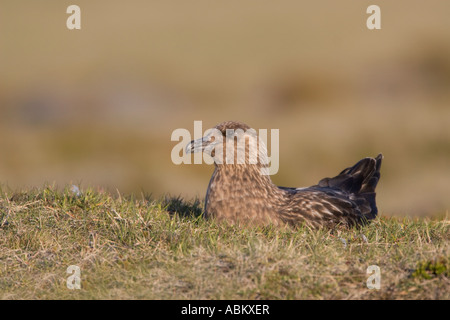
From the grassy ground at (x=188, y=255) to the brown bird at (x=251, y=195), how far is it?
12.6 inches

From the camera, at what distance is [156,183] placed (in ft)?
55.4

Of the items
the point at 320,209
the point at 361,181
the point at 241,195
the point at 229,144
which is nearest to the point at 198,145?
the point at 229,144

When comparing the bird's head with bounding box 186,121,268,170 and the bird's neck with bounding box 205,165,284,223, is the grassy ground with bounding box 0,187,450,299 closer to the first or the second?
the bird's neck with bounding box 205,165,284,223

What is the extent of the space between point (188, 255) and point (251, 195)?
179 centimetres

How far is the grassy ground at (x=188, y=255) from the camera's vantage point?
5660 mm

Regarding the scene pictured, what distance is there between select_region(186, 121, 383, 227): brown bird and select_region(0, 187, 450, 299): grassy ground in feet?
1.05

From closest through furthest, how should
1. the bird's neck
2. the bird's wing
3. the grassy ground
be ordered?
the grassy ground, the bird's neck, the bird's wing

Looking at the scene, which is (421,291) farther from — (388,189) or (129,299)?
(388,189)

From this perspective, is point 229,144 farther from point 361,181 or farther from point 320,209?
point 361,181

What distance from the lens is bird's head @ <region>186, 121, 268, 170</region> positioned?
8.00 metres

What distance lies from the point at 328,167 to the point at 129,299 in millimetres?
13191

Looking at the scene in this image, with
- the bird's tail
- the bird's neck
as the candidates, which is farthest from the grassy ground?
the bird's tail

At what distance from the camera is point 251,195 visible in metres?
→ 7.90

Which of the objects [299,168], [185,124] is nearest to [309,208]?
[299,168]
